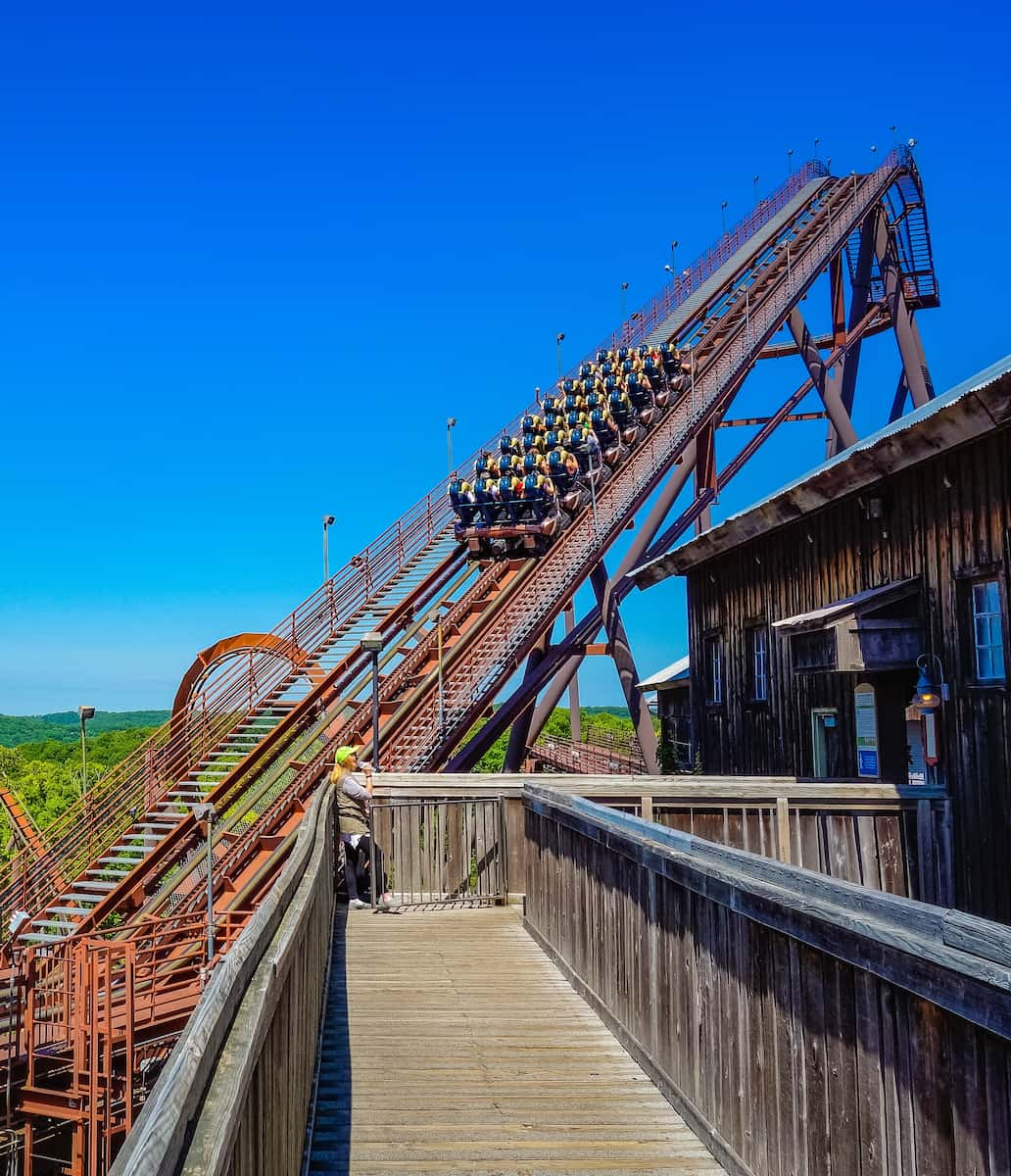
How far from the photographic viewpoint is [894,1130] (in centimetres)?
343

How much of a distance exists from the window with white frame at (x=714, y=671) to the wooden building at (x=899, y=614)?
132cm

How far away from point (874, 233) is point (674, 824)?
1168 inches

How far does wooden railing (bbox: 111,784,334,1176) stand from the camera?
2195 mm

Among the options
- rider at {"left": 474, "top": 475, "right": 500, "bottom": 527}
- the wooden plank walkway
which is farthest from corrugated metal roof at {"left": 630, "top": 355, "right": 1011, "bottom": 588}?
rider at {"left": 474, "top": 475, "right": 500, "bottom": 527}

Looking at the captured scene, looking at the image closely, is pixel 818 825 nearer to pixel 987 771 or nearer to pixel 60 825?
pixel 987 771

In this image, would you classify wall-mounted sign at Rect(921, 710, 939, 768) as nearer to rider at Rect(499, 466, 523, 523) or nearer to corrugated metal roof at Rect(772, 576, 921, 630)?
corrugated metal roof at Rect(772, 576, 921, 630)

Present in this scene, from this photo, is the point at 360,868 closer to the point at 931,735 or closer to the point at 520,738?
the point at 931,735

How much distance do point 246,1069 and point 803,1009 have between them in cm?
209

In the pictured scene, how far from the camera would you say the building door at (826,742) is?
13898 mm

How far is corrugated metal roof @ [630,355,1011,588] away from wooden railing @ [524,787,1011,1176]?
4787 mm

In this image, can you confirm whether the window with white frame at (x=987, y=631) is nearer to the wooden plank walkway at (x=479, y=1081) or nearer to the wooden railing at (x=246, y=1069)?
the wooden plank walkway at (x=479, y=1081)

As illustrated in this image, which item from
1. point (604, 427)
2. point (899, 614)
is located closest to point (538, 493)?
point (604, 427)

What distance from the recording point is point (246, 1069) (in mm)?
2869

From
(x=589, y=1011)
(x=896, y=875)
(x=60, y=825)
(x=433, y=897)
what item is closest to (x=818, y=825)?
(x=896, y=875)
